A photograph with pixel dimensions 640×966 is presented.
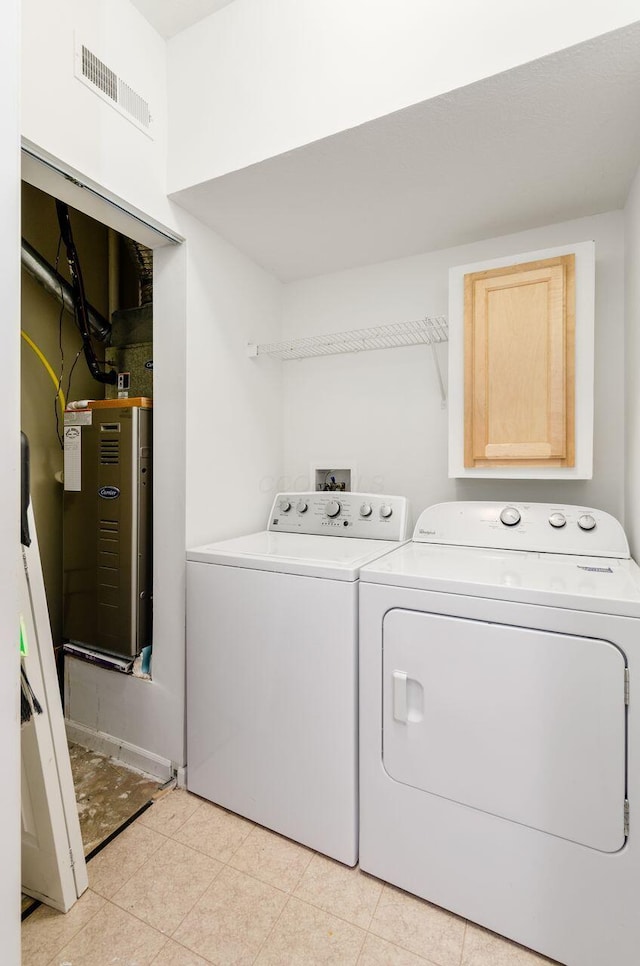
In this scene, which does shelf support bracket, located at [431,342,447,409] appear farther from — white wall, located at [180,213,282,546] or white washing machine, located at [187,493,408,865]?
white wall, located at [180,213,282,546]

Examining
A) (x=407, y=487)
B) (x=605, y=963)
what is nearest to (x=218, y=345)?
(x=407, y=487)

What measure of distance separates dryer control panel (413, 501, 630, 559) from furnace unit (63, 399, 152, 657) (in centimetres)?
118

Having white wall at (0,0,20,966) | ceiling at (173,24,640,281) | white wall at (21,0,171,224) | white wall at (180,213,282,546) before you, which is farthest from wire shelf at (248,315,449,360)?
white wall at (0,0,20,966)

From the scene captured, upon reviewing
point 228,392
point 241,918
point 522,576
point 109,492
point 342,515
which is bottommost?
point 241,918

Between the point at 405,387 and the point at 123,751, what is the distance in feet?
6.73

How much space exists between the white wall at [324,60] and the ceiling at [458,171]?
1.5 inches

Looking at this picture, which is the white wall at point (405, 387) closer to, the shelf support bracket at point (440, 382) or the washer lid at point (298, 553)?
the shelf support bracket at point (440, 382)

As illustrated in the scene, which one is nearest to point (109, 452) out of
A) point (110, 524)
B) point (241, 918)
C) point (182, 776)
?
point (110, 524)

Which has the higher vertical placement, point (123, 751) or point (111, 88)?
point (111, 88)

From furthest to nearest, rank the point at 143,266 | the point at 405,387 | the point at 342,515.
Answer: the point at 143,266
the point at 405,387
the point at 342,515

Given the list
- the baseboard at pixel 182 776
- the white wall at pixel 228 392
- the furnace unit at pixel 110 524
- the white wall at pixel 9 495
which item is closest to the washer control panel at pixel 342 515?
the white wall at pixel 228 392

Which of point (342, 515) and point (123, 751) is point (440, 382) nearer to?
point (342, 515)

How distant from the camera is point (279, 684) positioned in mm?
1557

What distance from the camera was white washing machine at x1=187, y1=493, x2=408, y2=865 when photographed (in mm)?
1441
